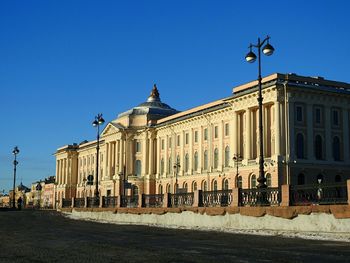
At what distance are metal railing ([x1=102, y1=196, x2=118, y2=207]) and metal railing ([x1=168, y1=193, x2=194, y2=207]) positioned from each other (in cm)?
1103

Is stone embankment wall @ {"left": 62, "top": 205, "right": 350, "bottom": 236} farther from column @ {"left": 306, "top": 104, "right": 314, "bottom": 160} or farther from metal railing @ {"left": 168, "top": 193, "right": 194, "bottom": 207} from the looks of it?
column @ {"left": 306, "top": 104, "right": 314, "bottom": 160}

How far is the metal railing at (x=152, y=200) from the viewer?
37.1m

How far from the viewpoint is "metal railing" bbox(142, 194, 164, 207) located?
37.1m

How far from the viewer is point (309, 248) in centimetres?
1539

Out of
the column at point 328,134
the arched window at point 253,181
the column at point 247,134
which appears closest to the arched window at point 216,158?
the column at point 247,134

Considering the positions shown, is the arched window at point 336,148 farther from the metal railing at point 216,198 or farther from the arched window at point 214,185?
the metal railing at point 216,198

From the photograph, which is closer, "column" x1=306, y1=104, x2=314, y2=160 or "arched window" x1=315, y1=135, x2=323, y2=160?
"column" x1=306, y1=104, x2=314, y2=160

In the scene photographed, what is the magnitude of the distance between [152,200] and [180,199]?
4.85 metres

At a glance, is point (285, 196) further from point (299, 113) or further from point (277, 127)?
point (299, 113)

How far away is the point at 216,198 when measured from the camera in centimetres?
3027

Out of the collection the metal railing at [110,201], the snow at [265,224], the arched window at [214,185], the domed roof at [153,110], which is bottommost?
the snow at [265,224]

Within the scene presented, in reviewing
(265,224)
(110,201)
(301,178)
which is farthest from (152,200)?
(301,178)

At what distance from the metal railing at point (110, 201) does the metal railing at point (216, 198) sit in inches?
604

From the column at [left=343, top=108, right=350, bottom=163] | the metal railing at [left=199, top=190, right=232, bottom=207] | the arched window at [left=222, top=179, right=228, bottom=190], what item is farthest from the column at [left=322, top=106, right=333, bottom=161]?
the metal railing at [left=199, top=190, right=232, bottom=207]
